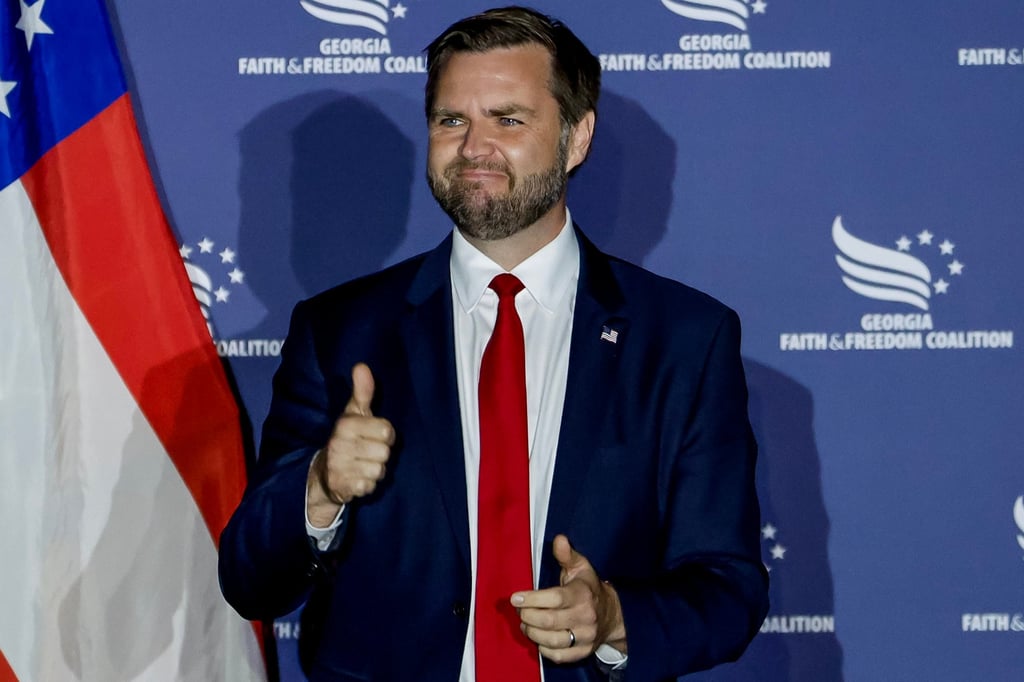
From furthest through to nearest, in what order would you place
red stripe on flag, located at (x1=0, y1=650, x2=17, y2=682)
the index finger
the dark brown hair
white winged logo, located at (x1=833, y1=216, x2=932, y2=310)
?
white winged logo, located at (x1=833, y1=216, x2=932, y2=310) → red stripe on flag, located at (x1=0, y1=650, x2=17, y2=682) → the dark brown hair → the index finger

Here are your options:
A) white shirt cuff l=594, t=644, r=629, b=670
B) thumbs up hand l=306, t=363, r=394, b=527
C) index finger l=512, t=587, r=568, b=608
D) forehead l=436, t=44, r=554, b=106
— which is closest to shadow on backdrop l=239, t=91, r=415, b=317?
forehead l=436, t=44, r=554, b=106

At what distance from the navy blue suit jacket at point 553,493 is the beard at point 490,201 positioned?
15 centimetres

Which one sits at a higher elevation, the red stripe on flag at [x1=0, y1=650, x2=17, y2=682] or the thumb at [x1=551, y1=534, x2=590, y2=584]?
the thumb at [x1=551, y1=534, x2=590, y2=584]

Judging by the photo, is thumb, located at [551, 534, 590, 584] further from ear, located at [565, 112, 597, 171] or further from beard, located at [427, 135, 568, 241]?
ear, located at [565, 112, 597, 171]

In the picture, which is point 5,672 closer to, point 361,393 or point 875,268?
point 361,393

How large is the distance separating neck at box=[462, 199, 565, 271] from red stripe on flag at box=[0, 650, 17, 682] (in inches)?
53.9

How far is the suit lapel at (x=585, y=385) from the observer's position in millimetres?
2094

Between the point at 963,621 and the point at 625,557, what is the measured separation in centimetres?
137

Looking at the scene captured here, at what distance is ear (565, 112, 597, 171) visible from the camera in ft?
8.06

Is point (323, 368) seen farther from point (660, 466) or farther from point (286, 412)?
point (660, 466)

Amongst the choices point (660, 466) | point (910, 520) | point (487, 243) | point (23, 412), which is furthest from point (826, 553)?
point (23, 412)

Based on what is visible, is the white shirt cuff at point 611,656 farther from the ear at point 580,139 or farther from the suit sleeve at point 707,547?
the ear at point 580,139

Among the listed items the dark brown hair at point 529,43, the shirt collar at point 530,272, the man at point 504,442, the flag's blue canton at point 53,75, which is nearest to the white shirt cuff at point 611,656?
the man at point 504,442

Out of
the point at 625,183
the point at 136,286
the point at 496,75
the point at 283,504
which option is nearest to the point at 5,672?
the point at 136,286
